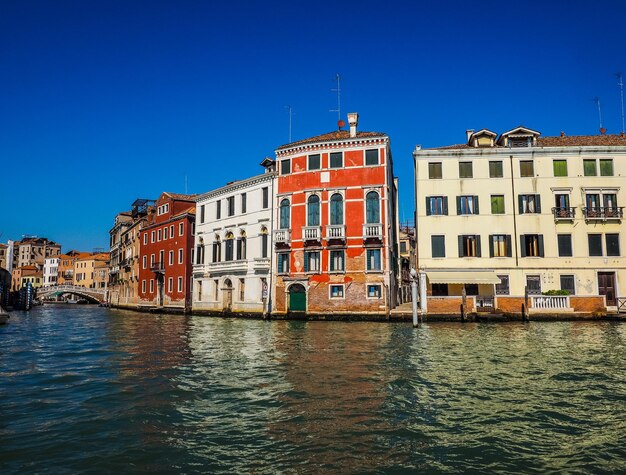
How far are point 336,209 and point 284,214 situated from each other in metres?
3.78

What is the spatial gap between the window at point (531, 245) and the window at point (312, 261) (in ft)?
39.8

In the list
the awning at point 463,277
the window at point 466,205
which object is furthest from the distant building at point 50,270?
the window at point 466,205

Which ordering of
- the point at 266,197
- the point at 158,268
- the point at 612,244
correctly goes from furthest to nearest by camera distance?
the point at 158,268, the point at 266,197, the point at 612,244

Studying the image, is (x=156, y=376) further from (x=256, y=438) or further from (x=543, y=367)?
(x=543, y=367)

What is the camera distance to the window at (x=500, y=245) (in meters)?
29.7

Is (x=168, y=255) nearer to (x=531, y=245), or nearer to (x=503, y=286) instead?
(x=503, y=286)

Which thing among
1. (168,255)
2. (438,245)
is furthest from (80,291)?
(438,245)

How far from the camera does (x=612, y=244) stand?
2925 centimetres

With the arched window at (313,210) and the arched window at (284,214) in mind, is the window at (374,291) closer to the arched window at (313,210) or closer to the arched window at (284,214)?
the arched window at (313,210)

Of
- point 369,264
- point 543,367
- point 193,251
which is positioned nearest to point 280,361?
point 543,367

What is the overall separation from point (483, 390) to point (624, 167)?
26.5 m

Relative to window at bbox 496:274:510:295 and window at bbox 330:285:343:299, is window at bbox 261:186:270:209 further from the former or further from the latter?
window at bbox 496:274:510:295

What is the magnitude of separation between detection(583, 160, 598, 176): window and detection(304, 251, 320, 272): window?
1663 centimetres

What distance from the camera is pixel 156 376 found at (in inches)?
419
